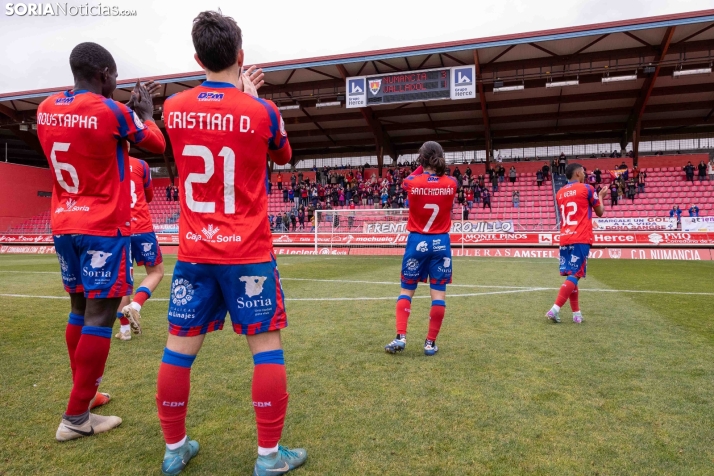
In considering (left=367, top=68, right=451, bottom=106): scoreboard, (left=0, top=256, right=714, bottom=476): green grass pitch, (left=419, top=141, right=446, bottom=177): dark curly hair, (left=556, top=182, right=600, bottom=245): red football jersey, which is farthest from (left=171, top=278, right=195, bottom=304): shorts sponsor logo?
(left=367, top=68, right=451, bottom=106): scoreboard

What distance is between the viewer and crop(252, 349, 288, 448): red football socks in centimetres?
215

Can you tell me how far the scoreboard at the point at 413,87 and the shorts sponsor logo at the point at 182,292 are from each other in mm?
19861

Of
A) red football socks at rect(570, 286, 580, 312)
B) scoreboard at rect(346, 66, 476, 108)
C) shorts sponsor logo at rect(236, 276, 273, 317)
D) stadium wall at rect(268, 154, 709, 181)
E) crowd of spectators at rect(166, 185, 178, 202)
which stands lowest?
red football socks at rect(570, 286, 580, 312)

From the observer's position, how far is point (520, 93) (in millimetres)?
26062

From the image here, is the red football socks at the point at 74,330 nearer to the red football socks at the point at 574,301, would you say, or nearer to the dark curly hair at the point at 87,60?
the dark curly hair at the point at 87,60

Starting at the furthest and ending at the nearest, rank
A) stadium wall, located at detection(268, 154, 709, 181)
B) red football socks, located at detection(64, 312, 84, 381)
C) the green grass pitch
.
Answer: stadium wall, located at detection(268, 154, 709, 181) < red football socks, located at detection(64, 312, 84, 381) < the green grass pitch

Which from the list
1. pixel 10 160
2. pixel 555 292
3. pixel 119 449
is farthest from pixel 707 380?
pixel 10 160

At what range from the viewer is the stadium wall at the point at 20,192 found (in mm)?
33625

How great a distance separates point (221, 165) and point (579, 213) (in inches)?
207

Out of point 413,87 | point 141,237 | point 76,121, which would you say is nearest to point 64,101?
point 76,121

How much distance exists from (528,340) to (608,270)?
9.62 meters

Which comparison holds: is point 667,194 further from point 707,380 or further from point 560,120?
point 707,380

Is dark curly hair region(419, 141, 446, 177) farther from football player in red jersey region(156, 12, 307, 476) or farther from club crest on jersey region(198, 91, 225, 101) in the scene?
club crest on jersey region(198, 91, 225, 101)

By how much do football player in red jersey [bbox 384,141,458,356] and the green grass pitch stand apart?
378 mm
